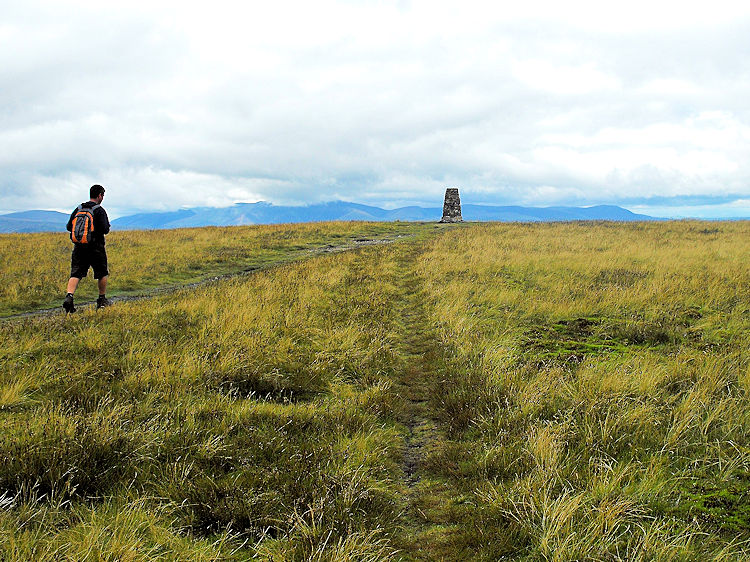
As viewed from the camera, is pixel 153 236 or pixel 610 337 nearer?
pixel 610 337

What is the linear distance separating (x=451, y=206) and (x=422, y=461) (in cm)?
4388

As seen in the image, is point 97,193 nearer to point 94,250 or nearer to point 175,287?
point 94,250

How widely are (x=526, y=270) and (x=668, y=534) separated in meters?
11.8

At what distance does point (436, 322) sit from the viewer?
8484mm

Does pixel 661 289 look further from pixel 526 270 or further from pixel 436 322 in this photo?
pixel 436 322

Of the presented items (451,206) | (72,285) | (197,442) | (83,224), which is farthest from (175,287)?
(451,206)

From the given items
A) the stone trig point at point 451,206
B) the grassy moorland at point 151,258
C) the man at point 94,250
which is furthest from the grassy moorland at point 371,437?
the stone trig point at point 451,206

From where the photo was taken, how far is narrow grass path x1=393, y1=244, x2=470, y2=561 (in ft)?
9.41

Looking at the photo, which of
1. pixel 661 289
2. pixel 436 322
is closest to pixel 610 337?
pixel 436 322

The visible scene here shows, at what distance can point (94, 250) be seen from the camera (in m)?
9.95

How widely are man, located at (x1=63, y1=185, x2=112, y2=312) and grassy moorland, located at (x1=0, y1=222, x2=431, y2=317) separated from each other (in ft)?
8.50

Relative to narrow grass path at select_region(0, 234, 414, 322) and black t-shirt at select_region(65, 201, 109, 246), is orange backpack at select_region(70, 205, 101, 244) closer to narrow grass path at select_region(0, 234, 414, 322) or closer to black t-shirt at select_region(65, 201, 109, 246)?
black t-shirt at select_region(65, 201, 109, 246)

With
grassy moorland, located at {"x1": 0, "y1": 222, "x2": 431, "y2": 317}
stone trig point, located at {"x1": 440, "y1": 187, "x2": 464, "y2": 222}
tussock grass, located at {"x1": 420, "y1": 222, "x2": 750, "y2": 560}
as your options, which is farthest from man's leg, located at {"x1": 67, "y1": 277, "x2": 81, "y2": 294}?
stone trig point, located at {"x1": 440, "y1": 187, "x2": 464, "y2": 222}

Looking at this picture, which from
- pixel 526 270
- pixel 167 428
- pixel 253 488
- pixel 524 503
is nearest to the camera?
Result: pixel 524 503
